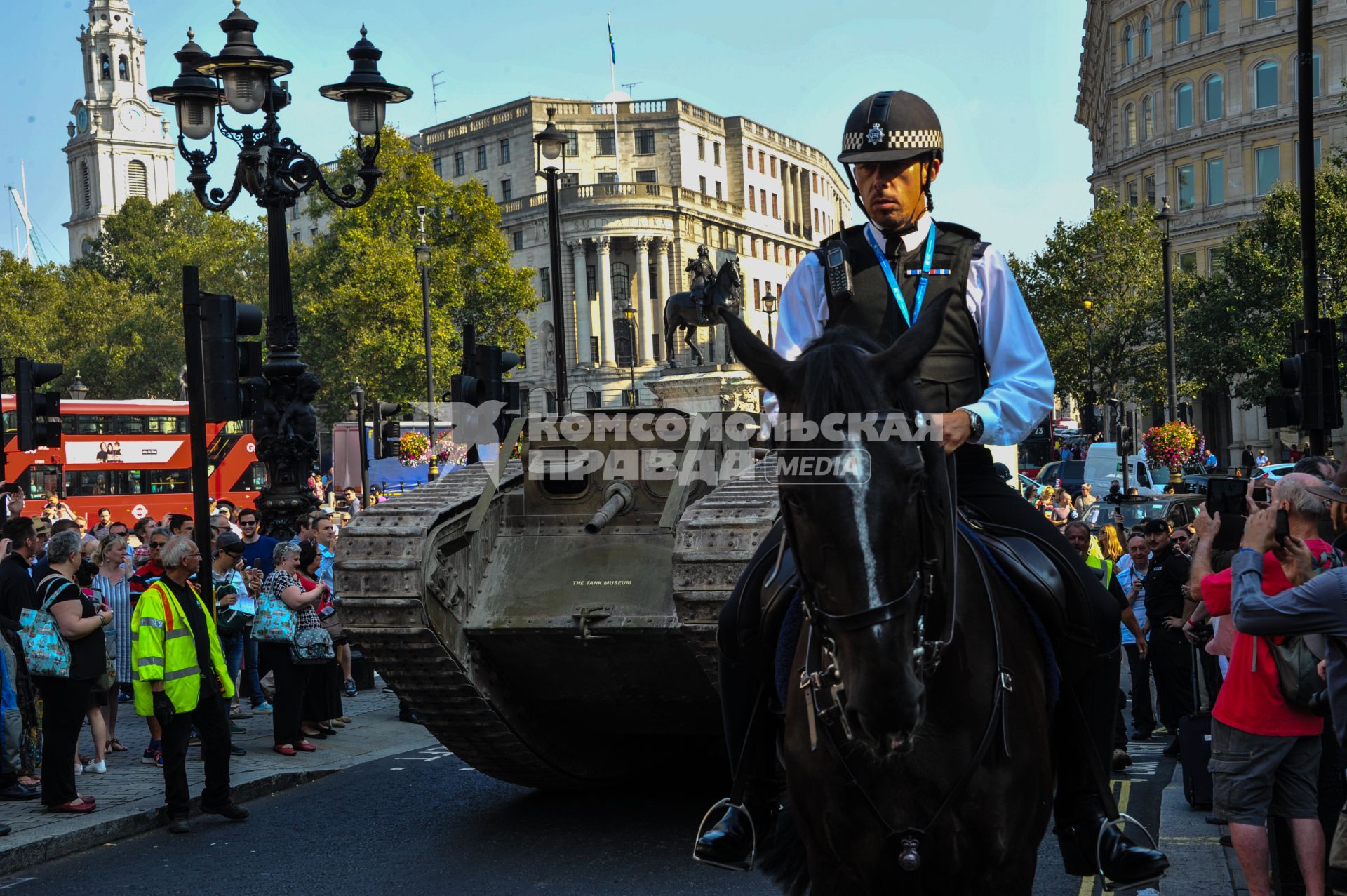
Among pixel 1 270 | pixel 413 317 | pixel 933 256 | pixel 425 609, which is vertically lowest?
pixel 425 609

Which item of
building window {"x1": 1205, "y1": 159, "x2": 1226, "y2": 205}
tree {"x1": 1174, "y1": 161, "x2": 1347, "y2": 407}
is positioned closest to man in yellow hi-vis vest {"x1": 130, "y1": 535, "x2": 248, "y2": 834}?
tree {"x1": 1174, "y1": 161, "x2": 1347, "y2": 407}

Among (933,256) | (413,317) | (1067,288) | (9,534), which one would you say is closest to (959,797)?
(933,256)

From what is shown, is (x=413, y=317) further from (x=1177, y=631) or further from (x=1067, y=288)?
(x=1177, y=631)

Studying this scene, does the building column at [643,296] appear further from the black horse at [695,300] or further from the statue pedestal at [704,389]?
the black horse at [695,300]

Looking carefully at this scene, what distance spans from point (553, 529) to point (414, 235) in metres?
48.9

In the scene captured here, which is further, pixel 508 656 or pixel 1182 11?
pixel 1182 11

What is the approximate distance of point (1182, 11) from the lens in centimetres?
6744

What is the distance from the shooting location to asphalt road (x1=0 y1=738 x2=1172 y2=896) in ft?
25.0

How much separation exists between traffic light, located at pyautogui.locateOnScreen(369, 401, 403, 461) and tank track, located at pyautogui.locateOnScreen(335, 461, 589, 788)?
12.7m

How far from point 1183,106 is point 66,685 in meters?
67.1

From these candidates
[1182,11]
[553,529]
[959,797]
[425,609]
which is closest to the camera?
[959,797]

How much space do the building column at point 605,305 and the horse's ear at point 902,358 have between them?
87.7 meters

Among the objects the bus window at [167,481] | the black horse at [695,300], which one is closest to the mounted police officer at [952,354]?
the black horse at [695,300]

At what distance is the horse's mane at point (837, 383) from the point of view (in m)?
3.14
